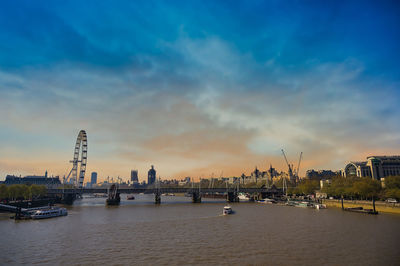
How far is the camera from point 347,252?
125 feet

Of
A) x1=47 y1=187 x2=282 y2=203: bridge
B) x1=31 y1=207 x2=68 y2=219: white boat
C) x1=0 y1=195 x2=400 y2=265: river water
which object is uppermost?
x1=47 y1=187 x2=282 y2=203: bridge

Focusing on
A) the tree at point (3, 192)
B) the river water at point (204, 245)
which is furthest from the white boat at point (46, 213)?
the tree at point (3, 192)

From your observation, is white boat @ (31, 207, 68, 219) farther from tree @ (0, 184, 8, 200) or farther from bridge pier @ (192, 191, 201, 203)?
bridge pier @ (192, 191, 201, 203)

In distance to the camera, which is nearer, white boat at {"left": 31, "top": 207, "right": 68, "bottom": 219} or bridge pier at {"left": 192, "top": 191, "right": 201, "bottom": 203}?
white boat at {"left": 31, "top": 207, "right": 68, "bottom": 219}

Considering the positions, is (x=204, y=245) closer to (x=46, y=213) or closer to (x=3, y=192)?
(x=46, y=213)

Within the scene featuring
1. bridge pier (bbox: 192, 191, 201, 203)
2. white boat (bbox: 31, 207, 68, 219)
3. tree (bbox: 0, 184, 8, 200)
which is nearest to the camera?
white boat (bbox: 31, 207, 68, 219)

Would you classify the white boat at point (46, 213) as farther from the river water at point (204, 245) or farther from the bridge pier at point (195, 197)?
the bridge pier at point (195, 197)

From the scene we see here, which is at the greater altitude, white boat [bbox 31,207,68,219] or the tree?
the tree

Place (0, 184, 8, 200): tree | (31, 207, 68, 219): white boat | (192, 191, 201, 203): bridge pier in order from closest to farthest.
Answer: (31, 207, 68, 219): white boat → (0, 184, 8, 200): tree → (192, 191, 201, 203): bridge pier

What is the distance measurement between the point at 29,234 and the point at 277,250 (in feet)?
156

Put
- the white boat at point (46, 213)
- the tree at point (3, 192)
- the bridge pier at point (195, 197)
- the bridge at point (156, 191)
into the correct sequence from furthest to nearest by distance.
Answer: the bridge pier at point (195, 197) < the bridge at point (156, 191) < the tree at point (3, 192) < the white boat at point (46, 213)

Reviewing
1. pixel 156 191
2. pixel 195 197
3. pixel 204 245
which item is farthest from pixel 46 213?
pixel 195 197

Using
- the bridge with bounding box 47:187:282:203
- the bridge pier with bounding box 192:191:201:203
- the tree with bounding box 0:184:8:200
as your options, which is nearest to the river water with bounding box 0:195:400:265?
the tree with bounding box 0:184:8:200

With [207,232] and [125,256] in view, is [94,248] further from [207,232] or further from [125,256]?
[207,232]
